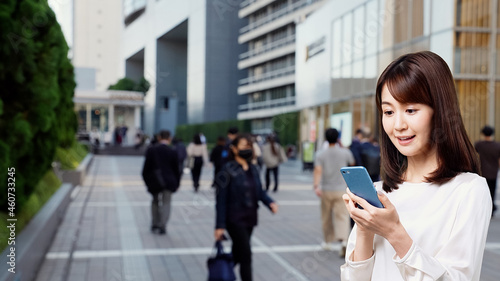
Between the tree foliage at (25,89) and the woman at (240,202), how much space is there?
7.23 feet

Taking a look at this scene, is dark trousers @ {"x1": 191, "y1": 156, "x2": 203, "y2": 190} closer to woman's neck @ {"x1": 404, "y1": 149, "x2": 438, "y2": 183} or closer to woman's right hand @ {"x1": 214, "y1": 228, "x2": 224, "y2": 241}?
woman's right hand @ {"x1": 214, "y1": 228, "x2": 224, "y2": 241}

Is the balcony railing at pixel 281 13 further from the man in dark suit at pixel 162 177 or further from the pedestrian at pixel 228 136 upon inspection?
the man in dark suit at pixel 162 177

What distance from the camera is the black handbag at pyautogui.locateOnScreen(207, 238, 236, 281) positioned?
4543 mm

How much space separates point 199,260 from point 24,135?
106 inches

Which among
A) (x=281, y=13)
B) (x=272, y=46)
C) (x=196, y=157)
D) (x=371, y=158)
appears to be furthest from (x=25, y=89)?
(x=272, y=46)

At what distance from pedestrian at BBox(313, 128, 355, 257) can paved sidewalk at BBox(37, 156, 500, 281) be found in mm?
317

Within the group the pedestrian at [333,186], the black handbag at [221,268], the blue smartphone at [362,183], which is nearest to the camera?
the blue smartphone at [362,183]

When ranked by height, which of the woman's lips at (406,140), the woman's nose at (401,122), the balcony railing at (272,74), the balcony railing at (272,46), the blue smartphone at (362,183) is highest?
the balcony railing at (272,46)

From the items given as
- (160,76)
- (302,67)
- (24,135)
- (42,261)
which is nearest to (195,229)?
(42,261)

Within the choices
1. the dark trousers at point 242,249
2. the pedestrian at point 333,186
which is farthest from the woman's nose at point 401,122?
the pedestrian at point 333,186

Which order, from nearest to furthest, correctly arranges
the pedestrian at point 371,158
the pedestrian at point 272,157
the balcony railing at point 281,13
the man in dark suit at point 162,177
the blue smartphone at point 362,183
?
1. the blue smartphone at point 362,183
2. the pedestrian at point 371,158
3. the man in dark suit at point 162,177
4. the pedestrian at point 272,157
5. the balcony railing at point 281,13

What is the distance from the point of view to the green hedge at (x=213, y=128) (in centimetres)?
5108

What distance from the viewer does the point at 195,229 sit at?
933 centimetres

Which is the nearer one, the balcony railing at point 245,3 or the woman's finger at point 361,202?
the woman's finger at point 361,202
